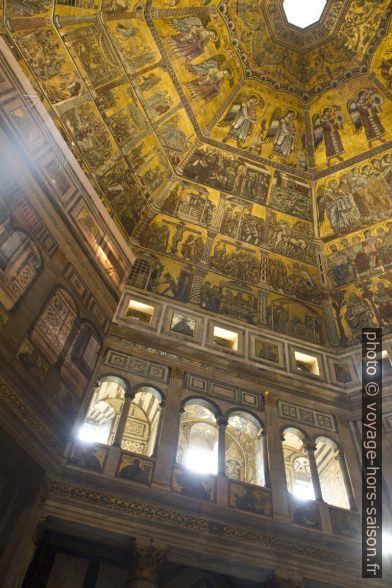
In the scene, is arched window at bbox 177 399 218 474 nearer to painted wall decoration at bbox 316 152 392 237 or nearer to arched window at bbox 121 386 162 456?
arched window at bbox 121 386 162 456

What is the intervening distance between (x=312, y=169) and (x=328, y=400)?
31.5ft

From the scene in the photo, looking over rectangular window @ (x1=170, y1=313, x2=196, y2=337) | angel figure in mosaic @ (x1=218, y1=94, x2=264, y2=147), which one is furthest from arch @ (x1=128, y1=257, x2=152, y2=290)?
angel figure in mosaic @ (x1=218, y1=94, x2=264, y2=147)

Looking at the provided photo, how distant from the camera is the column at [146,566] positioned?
823 cm

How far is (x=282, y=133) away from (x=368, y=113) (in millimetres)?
3312

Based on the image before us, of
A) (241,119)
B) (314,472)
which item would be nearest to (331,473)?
(314,472)

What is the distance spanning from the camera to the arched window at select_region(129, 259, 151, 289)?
1476cm

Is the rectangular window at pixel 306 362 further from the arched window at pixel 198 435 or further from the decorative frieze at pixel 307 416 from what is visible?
the arched window at pixel 198 435

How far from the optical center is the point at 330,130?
734 inches

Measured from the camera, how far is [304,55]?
19156 mm

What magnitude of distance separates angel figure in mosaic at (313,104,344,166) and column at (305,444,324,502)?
11410 millimetres

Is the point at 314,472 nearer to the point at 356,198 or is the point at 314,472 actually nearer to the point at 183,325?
the point at 183,325

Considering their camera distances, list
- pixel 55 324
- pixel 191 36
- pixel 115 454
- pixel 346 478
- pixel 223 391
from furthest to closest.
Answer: pixel 191 36 < pixel 223 391 < pixel 346 478 < pixel 55 324 < pixel 115 454

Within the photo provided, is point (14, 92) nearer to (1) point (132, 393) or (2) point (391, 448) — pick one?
(1) point (132, 393)

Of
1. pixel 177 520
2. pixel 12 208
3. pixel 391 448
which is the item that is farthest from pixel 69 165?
pixel 391 448
